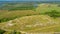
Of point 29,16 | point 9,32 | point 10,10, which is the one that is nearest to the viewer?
point 9,32

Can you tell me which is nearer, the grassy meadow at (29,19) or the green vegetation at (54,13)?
the grassy meadow at (29,19)

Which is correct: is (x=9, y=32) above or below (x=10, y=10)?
below

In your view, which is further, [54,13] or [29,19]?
[54,13]

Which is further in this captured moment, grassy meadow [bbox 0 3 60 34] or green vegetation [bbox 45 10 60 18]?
green vegetation [bbox 45 10 60 18]

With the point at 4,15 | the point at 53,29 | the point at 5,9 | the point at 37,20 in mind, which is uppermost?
the point at 5,9

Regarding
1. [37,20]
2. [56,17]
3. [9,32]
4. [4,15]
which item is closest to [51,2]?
[56,17]

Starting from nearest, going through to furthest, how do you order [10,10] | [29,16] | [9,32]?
[9,32]
[29,16]
[10,10]

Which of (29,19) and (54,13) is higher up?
(54,13)

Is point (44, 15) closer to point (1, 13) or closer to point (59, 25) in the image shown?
point (59, 25)
